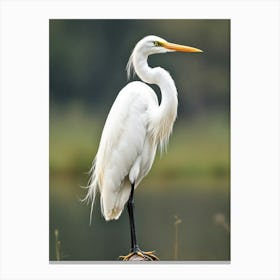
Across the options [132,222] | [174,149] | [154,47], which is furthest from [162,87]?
[174,149]

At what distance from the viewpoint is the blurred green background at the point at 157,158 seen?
4.86 m

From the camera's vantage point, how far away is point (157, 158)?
22.0ft

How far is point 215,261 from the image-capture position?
465 centimetres

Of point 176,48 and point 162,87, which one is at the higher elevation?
point 176,48

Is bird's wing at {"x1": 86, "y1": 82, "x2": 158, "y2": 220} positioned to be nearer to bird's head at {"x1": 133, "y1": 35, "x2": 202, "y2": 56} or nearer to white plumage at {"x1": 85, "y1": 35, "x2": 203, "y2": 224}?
white plumage at {"x1": 85, "y1": 35, "x2": 203, "y2": 224}

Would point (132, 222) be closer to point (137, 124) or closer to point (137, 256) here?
point (137, 256)

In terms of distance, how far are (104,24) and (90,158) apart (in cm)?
109

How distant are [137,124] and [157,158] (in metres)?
2.17

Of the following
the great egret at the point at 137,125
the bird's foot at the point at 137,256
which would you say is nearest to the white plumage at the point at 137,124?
the great egret at the point at 137,125

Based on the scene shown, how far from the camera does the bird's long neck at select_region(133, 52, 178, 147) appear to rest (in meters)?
4.51

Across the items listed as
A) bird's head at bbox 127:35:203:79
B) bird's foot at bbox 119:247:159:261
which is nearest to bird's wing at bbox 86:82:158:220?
bird's head at bbox 127:35:203:79

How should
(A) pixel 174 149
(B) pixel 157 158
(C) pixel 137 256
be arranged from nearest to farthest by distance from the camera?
1. (C) pixel 137 256
2. (A) pixel 174 149
3. (B) pixel 157 158

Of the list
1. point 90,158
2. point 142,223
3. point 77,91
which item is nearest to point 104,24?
point 77,91

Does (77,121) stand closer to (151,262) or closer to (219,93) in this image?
(219,93)
